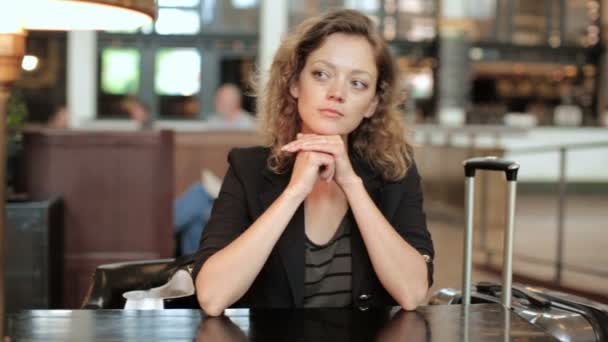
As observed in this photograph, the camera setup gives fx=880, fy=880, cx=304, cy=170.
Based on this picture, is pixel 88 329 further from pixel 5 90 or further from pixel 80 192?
pixel 80 192

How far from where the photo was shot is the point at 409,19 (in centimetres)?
1827

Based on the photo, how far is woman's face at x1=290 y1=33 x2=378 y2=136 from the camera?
2006 mm

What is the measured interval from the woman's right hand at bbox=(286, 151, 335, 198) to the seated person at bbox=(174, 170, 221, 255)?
2.91 meters

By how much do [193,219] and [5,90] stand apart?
398 centimetres

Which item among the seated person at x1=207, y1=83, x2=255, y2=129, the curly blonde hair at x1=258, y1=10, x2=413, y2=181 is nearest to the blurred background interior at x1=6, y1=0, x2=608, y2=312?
the seated person at x1=207, y1=83, x2=255, y2=129

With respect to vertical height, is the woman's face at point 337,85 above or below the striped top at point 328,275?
above

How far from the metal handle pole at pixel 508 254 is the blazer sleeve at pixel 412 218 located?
21 centimetres

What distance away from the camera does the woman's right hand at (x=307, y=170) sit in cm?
191

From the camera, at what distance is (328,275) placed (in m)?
2.07

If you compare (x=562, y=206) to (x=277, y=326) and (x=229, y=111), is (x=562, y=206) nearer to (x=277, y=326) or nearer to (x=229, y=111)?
(x=229, y=111)

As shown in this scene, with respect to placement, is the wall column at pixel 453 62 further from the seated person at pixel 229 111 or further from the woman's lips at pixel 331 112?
the woman's lips at pixel 331 112

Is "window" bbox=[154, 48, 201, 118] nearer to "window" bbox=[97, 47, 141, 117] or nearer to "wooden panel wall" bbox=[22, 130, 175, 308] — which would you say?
"window" bbox=[97, 47, 141, 117]

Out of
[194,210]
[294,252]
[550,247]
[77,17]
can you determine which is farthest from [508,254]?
[550,247]

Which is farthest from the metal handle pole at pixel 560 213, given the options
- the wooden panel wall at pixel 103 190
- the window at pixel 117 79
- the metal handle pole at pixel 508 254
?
the window at pixel 117 79
